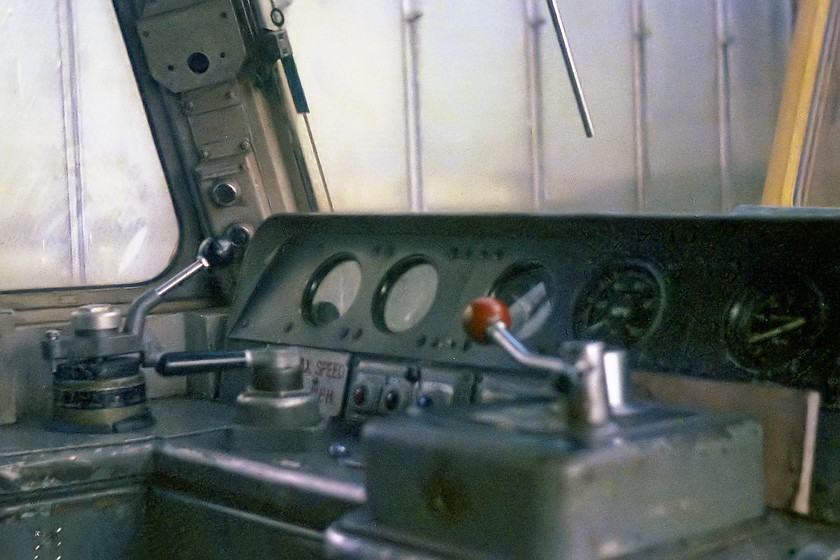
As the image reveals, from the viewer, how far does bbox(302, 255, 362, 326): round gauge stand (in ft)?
7.42

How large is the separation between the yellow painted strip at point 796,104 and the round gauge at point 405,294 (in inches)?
111

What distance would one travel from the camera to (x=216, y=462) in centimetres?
180

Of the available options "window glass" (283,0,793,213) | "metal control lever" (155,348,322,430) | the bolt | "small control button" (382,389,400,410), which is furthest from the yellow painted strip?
the bolt

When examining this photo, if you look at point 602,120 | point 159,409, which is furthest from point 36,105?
point 602,120

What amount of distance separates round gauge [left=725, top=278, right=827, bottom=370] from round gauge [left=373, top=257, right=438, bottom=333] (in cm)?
65

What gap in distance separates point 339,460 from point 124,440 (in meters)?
0.50

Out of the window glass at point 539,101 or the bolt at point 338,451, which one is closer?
the bolt at point 338,451

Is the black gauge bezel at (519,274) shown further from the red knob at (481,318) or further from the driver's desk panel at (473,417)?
the red knob at (481,318)

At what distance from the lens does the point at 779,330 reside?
1545mm

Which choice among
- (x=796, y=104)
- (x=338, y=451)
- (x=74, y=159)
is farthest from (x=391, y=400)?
(x=796, y=104)

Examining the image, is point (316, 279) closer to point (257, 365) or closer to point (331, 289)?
point (331, 289)

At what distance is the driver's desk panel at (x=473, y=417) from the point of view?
1.13m

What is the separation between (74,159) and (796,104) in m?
3.46

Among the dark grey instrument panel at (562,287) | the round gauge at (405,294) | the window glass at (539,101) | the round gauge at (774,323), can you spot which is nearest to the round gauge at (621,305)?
the dark grey instrument panel at (562,287)
